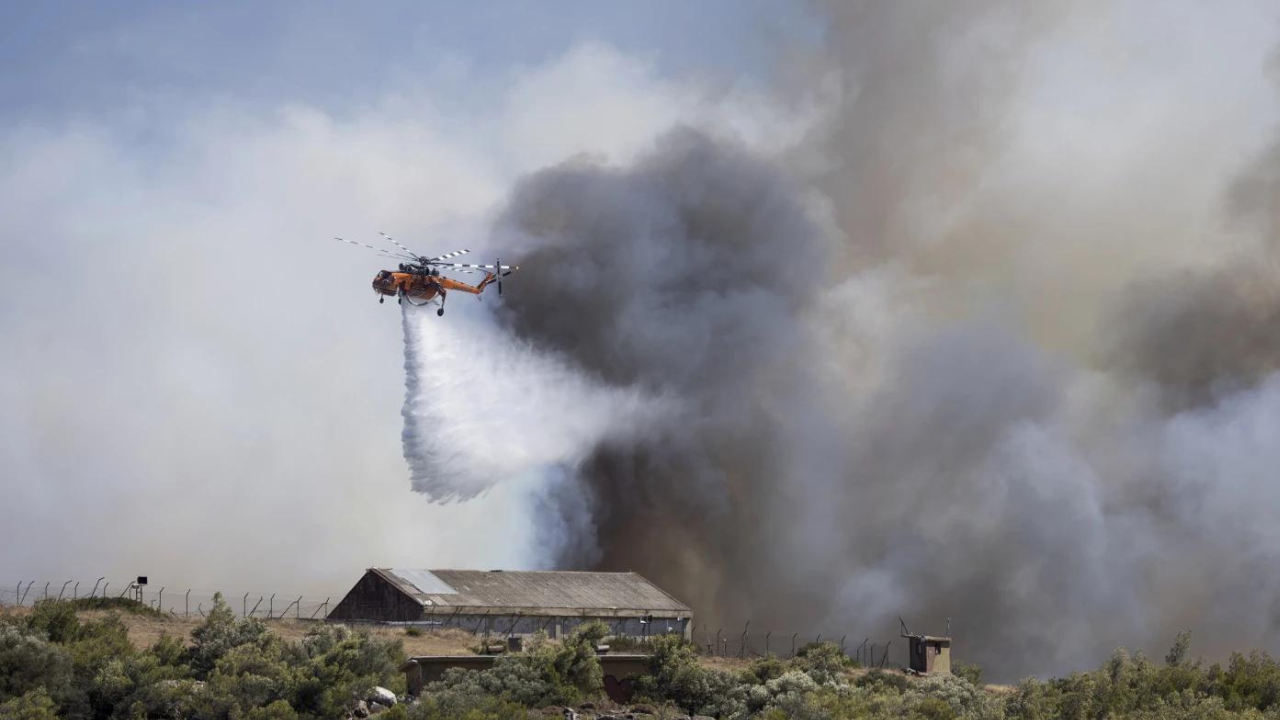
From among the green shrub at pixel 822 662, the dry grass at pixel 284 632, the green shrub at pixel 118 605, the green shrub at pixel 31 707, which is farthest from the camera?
the green shrub at pixel 822 662

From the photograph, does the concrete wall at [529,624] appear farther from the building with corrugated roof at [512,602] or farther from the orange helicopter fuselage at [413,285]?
the orange helicopter fuselage at [413,285]

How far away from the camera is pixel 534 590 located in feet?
316

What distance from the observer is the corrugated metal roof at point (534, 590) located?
9169 cm

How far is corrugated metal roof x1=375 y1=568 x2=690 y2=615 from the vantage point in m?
91.7

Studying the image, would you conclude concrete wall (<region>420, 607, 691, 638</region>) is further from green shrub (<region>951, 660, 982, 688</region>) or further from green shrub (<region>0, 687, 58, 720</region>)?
green shrub (<region>0, 687, 58, 720</region>)

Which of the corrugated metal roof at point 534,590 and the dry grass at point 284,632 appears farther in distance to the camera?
the corrugated metal roof at point 534,590

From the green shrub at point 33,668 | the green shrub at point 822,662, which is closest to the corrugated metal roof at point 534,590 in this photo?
the green shrub at point 822,662

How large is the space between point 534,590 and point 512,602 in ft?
11.4

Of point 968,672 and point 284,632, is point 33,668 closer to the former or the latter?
point 284,632

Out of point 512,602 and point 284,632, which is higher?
point 512,602

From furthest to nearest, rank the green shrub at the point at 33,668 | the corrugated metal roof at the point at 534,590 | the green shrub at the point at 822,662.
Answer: the corrugated metal roof at the point at 534,590, the green shrub at the point at 822,662, the green shrub at the point at 33,668

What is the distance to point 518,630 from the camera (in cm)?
9144

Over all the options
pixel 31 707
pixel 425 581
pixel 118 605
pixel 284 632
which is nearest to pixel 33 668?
pixel 31 707

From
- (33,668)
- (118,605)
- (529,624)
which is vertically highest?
(529,624)
